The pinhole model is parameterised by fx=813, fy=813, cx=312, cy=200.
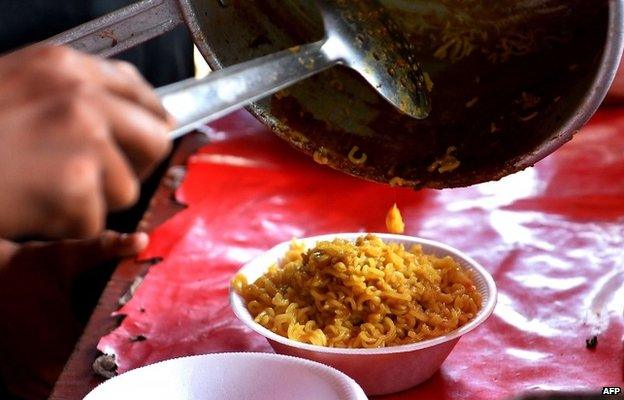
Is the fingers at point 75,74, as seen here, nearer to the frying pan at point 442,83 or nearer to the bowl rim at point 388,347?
the frying pan at point 442,83

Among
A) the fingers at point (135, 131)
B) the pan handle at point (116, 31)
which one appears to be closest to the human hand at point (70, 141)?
the fingers at point (135, 131)

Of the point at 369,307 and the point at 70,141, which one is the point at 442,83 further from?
the point at 70,141

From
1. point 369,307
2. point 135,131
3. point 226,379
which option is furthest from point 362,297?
point 135,131

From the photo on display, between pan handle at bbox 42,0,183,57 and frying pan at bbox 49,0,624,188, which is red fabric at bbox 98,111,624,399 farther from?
pan handle at bbox 42,0,183,57

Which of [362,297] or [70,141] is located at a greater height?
[70,141]

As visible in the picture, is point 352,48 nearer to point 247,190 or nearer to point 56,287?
point 247,190

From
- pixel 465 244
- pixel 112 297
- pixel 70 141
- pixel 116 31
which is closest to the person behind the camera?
pixel 70 141

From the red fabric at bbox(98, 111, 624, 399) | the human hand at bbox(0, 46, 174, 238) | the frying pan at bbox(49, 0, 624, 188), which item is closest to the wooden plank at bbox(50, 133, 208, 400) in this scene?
the red fabric at bbox(98, 111, 624, 399)

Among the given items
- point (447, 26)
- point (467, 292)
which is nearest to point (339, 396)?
point (467, 292)
